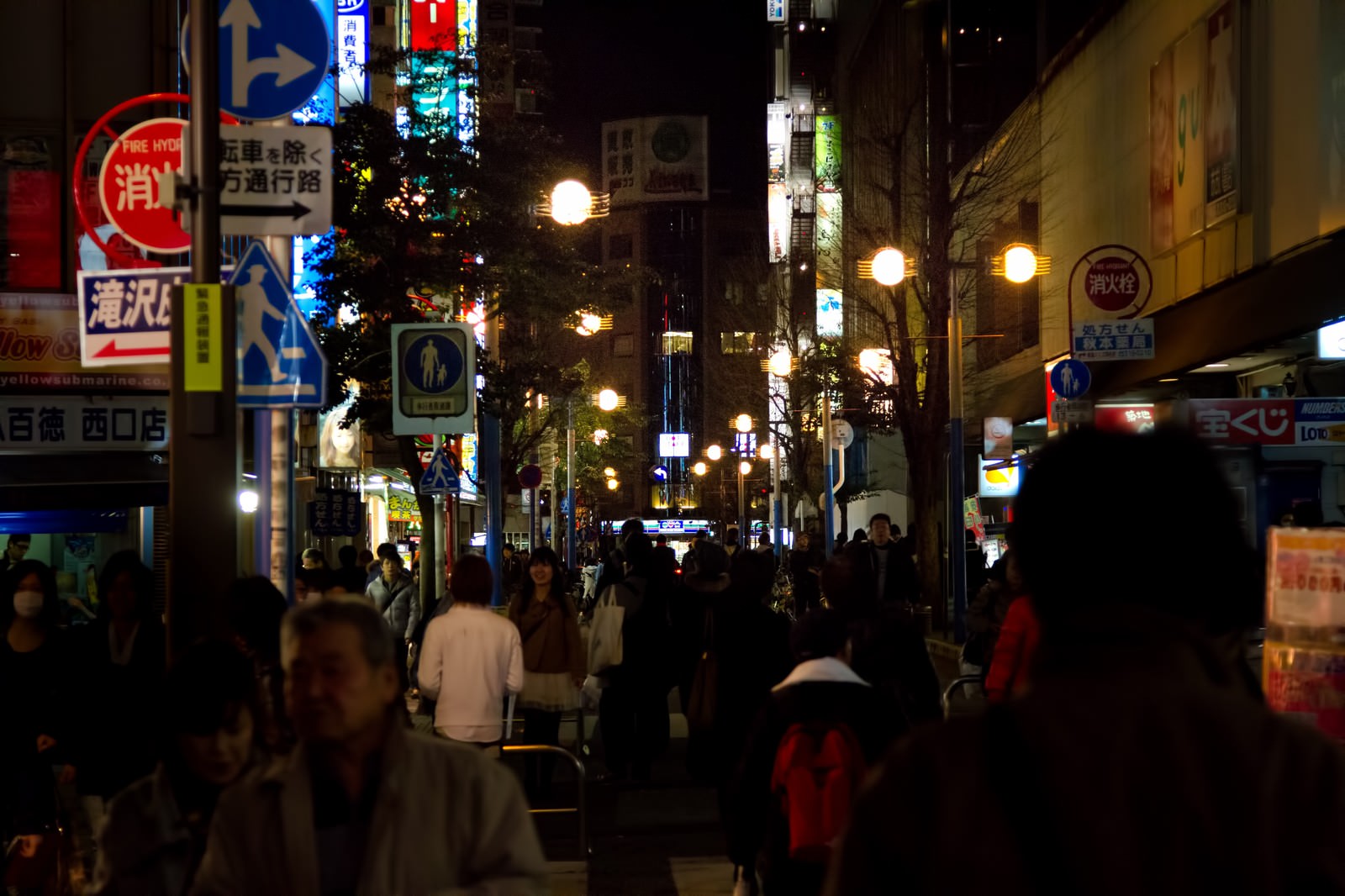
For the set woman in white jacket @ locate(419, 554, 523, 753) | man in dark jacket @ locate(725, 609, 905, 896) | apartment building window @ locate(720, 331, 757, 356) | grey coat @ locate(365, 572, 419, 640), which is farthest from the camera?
apartment building window @ locate(720, 331, 757, 356)

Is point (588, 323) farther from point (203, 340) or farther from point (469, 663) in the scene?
point (203, 340)

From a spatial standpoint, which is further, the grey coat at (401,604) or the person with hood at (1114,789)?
the grey coat at (401,604)

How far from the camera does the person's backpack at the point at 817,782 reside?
5.37m

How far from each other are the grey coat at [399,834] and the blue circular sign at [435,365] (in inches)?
518

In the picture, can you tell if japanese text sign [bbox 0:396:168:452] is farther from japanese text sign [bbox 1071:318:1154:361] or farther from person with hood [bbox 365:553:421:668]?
japanese text sign [bbox 1071:318:1154:361]

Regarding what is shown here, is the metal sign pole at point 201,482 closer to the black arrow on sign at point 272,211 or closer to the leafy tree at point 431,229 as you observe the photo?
the black arrow on sign at point 272,211

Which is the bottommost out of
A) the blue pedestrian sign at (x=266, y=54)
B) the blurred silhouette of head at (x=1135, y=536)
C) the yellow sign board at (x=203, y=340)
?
the blurred silhouette of head at (x=1135, y=536)

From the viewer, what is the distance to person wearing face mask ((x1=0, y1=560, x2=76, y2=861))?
25.9ft

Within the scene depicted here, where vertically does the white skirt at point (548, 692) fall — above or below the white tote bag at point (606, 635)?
below

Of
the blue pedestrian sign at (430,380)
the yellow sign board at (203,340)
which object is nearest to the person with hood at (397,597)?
the blue pedestrian sign at (430,380)

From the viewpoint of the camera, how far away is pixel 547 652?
1225 cm

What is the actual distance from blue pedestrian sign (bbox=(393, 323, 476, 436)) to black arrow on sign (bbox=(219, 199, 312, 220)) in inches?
297

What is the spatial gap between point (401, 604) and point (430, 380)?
248 cm

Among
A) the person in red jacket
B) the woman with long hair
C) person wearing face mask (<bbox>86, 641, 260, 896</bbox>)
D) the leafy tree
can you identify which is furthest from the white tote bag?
the leafy tree
